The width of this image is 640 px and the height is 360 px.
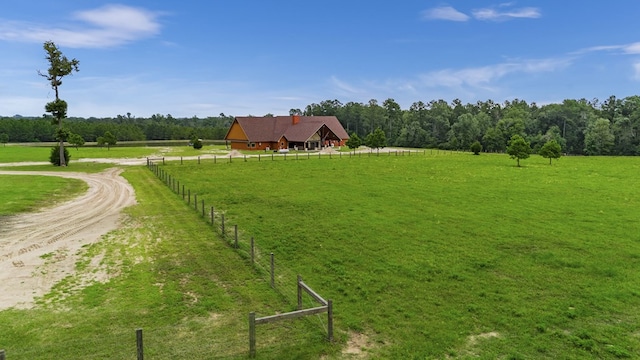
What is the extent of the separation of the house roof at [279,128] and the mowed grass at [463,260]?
49003 millimetres

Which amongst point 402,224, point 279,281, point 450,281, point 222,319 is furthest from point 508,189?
point 222,319

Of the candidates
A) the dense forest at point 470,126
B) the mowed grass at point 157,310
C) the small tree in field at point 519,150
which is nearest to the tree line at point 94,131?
the dense forest at point 470,126

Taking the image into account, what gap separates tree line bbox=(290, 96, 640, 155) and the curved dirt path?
85454 millimetres

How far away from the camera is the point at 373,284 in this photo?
41.3 ft

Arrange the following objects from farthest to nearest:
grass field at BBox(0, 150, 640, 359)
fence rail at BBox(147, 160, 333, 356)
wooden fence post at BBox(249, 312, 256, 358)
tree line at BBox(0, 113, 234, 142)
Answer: tree line at BBox(0, 113, 234, 142)
grass field at BBox(0, 150, 640, 359)
fence rail at BBox(147, 160, 333, 356)
wooden fence post at BBox(249, 312, 256, 358)

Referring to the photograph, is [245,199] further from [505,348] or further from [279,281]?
Answer: [505,348]

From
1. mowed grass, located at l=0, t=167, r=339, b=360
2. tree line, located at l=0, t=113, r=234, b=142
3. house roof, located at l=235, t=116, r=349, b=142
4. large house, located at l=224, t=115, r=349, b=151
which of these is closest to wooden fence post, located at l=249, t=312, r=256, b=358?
mowed grass, located at l=0, t=167, r=339, b=360

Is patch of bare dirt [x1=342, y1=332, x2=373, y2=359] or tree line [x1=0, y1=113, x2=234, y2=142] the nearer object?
patch of bare dirt [x1=342, y1=332, x2=373, y2=359]

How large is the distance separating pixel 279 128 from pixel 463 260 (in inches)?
2779

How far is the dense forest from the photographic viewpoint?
87000mm

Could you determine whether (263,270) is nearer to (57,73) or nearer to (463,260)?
(463,260)

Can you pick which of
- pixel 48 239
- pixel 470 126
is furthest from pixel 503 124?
pixel 48 239

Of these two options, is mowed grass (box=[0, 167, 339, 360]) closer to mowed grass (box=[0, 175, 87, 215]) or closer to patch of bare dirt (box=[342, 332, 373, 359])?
patch of bare dirt (box=[342, 332, 373, 359])

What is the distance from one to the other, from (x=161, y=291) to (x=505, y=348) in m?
9.36
